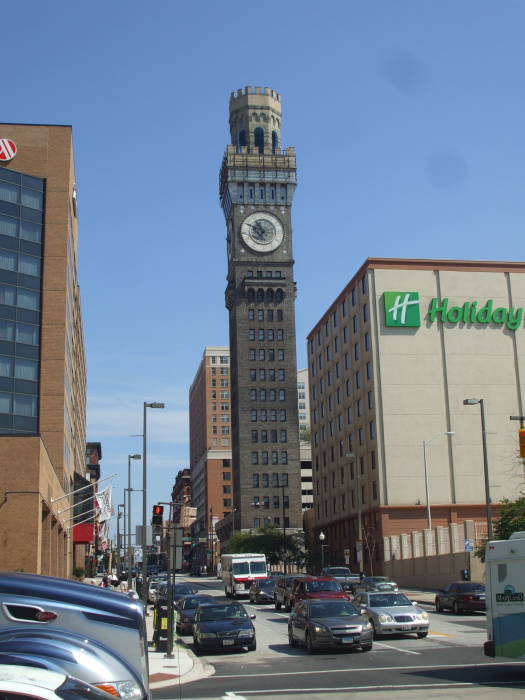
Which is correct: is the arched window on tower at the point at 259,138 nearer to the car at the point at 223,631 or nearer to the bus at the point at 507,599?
the car at the point at 223,631

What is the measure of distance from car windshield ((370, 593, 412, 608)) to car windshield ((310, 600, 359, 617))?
13.6 ft

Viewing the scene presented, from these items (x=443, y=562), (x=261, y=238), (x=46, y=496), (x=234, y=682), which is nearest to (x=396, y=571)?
(x=443, y=562)

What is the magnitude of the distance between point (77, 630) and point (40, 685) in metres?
0.75

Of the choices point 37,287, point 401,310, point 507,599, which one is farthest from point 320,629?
point 401,310

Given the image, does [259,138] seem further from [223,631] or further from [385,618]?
[223,631]

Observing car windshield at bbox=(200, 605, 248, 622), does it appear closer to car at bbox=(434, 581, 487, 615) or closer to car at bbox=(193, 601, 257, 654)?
car at bbox=(193, 601, 257, 654)

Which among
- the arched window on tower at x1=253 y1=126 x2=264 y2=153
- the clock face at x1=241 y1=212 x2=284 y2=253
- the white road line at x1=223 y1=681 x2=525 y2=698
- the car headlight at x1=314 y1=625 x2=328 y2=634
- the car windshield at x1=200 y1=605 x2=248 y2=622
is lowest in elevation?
the white road line at x1=223 y1=681 x2=525 y2=698

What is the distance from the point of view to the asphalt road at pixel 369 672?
16.8 metres

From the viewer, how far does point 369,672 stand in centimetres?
2012

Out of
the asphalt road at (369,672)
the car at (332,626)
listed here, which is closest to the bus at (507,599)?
the asphalt road at (369,672)

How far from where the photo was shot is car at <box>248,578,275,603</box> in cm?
5112

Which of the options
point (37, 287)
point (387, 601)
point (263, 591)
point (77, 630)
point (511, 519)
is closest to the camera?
point (77, 630)

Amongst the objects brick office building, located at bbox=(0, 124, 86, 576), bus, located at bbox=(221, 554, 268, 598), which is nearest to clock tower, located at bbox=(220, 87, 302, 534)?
bus, located at bbox=(221, 554, 268, 598)

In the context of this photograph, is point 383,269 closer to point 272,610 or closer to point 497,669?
point 272,610
